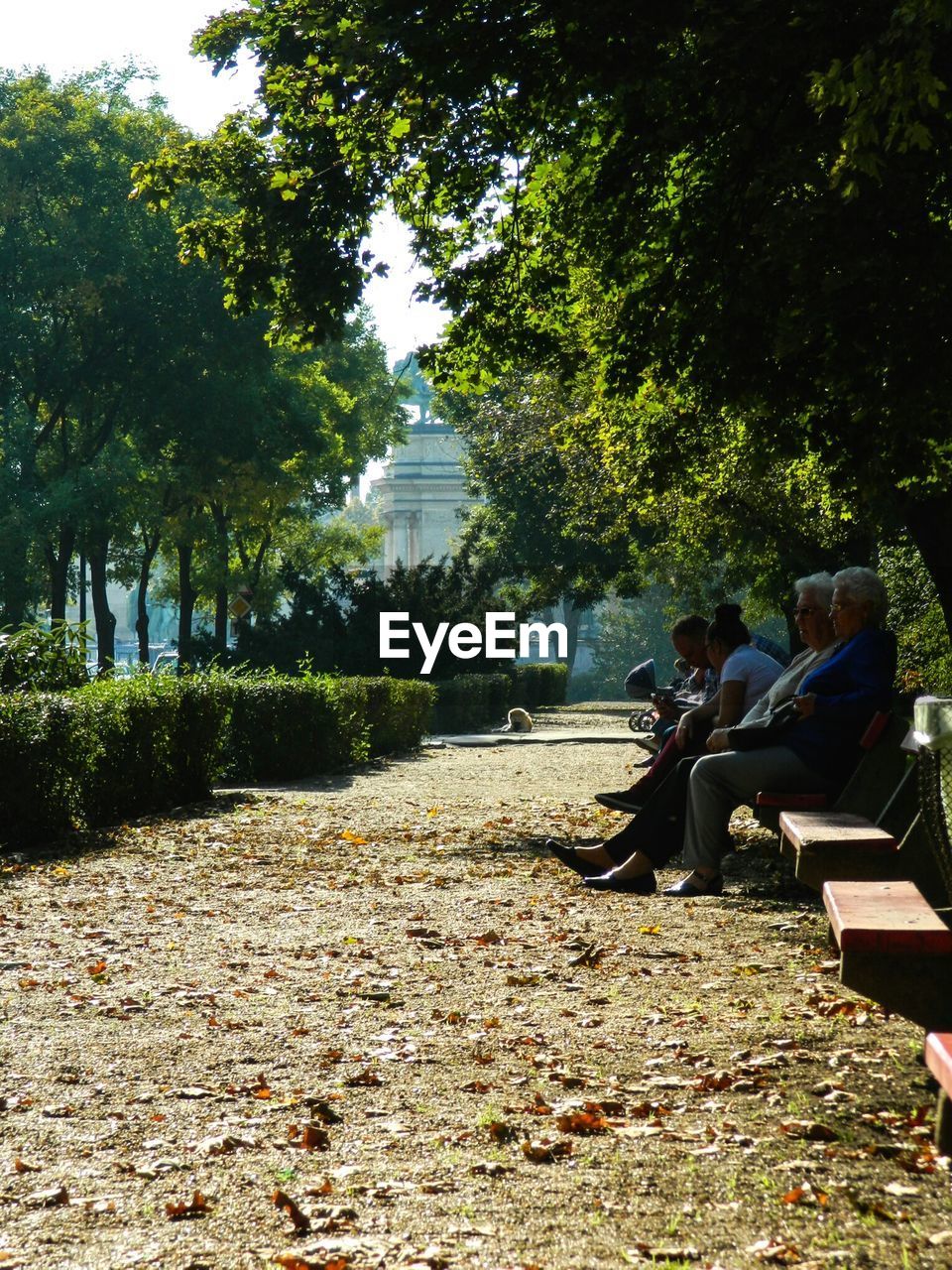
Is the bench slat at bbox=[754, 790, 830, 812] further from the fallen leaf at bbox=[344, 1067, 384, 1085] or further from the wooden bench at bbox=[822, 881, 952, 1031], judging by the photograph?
the wooden bench at bbox=[822, 881, 952, 1031]

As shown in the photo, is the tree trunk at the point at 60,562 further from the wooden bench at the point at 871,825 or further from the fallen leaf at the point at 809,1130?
the fallen leaf at the point at 809,1130

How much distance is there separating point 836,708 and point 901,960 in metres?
3.76

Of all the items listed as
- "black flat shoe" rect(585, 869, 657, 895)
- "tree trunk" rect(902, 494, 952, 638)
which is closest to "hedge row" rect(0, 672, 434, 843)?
"black flat shoe" rect(585, 869, 657, 895)

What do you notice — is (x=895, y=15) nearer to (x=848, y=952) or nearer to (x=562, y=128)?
(x=848, y=952)

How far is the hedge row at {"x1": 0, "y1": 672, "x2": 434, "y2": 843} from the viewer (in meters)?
12.1

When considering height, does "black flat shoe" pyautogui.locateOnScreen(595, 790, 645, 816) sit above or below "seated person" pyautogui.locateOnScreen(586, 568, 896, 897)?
below

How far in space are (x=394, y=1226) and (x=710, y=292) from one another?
7.91m

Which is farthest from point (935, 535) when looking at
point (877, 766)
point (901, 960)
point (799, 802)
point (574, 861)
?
point (901, 960)

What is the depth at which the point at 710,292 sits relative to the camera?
35.0 feet

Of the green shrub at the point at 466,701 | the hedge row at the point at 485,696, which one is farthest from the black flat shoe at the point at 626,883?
the hedge row at the point at 485,696

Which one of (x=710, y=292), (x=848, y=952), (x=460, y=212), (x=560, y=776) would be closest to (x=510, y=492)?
(x=560, y=776)

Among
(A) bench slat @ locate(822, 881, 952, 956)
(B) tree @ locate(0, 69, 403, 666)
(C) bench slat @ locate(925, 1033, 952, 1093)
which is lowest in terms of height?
(C) bench slat @ locate(925, 1033, 952, 1093)

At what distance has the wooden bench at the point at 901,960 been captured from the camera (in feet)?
13.3

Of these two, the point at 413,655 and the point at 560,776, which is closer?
the point at 560,776
